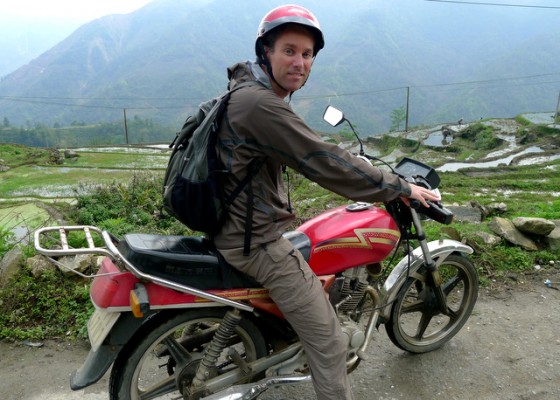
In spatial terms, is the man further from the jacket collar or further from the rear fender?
the rear fender

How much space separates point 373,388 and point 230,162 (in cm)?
198

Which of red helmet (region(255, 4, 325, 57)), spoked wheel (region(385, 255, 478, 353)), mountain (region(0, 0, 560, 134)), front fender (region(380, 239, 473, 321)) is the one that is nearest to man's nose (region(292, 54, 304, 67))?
red helmet (region(255, 4, 325, 57))

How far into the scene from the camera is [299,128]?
6.90 feet

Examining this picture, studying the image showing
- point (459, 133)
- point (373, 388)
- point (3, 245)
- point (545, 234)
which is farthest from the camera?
point (459, 133)

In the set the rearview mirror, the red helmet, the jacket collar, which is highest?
the red helmet

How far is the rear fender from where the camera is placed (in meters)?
2.28

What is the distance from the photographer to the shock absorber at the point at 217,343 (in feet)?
7.95

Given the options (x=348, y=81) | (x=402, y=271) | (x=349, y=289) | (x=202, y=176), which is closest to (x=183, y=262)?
(x=202, y=176)

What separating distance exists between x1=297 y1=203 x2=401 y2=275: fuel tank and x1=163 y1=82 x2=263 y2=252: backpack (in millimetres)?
567

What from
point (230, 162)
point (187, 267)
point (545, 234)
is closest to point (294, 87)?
point (230, 162)

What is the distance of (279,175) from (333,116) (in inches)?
22.3

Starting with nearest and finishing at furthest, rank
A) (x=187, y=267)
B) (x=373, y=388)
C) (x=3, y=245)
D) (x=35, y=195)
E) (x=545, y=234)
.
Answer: (x=187, y=267) → (x=373, y=388) → (x=3, y=245) → (x=545, y=234) → (x=35, y=195)

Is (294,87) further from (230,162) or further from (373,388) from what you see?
(373,388)

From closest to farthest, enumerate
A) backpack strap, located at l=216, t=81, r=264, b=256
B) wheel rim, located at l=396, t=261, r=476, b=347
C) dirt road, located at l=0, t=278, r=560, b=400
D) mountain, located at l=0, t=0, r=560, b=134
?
backpack strap, located at l=216, t=81, r=264, b=256, dirt road, located at l=0, t=278, r=560, b=400, wheel rim, located at l=396, t=261, r=476, b=347, mountain, located at l=0, t=0, r=560, b=134
